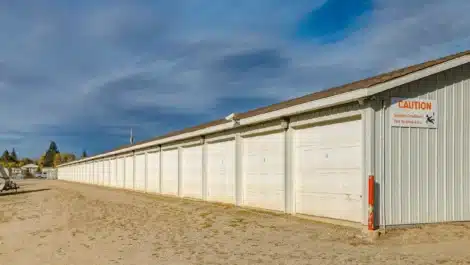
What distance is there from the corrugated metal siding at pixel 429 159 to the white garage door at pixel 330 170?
65 centimetres

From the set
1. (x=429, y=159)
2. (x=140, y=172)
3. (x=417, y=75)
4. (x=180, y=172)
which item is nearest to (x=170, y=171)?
(x=180, y=172)

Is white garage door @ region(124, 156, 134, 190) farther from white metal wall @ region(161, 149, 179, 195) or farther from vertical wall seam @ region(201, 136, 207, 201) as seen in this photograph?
vertical wall seam @ region(201, 136, 207, 201)

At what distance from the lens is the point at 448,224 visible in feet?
37.9

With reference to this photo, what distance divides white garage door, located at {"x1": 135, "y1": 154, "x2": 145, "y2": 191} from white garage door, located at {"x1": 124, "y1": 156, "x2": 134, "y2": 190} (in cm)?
Answer: 138

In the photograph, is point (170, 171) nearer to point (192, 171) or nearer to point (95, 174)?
point (192, 171)

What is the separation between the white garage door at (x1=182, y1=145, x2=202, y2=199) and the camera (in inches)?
886

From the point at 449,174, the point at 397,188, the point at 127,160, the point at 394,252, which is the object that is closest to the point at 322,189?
the point at 397,188

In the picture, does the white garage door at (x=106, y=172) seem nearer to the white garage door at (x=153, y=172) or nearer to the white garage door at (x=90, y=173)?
the white garage door at (x=90, y=173)

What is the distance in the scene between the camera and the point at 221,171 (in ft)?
65.3

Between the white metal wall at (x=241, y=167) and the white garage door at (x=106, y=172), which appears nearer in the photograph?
the white metal wall at (x=241, y=167)

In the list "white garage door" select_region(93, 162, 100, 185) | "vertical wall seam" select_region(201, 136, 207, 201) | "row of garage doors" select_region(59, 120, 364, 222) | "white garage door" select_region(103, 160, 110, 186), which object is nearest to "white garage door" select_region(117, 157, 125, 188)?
"white garage door" select_region(103, 160, 110, 186)

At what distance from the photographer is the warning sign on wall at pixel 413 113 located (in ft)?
36.6

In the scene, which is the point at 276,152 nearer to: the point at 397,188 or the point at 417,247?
the point at 397,188

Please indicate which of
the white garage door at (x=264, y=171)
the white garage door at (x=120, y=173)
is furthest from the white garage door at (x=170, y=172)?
the white garage door at (x=120, y=173)
